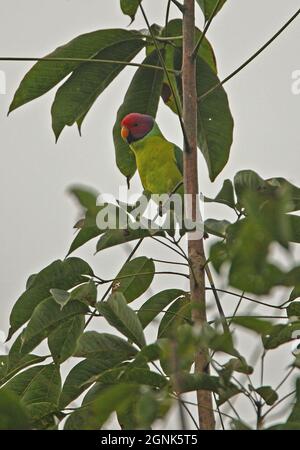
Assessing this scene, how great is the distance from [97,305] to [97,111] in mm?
3306

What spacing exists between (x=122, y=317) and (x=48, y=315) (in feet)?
0.60

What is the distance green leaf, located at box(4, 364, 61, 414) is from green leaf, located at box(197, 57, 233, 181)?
1.49ft

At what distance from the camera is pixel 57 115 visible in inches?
59.6

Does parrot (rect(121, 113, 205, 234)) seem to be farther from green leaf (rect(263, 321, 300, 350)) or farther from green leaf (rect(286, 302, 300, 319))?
green leaf (rect(263, 321, 300, 350))

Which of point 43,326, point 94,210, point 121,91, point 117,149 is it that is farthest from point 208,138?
point 121,91

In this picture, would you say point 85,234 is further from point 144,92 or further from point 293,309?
point 144,92

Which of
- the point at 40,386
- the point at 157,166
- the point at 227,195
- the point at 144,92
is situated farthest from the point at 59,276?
the point at 157,166

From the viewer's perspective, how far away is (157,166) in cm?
239

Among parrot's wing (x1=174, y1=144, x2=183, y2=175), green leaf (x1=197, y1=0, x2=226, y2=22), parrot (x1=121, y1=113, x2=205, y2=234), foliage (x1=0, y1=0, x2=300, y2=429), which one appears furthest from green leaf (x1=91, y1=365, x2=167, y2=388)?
parrot's wing (x1=174, y1=144, x2=183, y2=175)

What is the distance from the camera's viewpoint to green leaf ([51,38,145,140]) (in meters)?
1.51

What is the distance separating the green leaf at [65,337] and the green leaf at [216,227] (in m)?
0.27

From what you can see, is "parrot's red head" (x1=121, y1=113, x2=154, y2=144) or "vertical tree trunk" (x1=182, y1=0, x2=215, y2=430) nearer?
"vertical tree trunk" (x1=182, y1=0, x2=215, y2=430)

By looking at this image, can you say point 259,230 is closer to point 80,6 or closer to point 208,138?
point 208,138

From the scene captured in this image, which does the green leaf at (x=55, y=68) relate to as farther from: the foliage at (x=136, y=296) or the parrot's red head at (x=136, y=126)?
the parrot's red head at (x=136, y=126)
